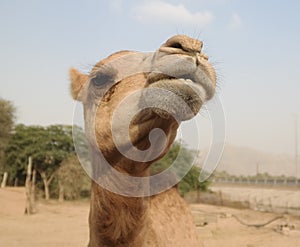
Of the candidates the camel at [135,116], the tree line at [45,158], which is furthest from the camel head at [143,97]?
the tree line at [45,158]

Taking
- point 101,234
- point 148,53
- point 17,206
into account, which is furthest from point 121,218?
point 17,206

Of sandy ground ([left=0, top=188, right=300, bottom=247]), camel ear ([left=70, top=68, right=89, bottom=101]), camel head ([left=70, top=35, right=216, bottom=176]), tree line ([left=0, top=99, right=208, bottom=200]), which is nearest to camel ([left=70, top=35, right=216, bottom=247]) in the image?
camel head ([left=70, top=35, right=216, bottom=176])

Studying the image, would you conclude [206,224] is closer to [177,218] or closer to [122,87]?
[177,218]

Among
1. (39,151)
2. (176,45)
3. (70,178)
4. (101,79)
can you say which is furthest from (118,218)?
(39,151)

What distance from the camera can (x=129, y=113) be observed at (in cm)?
276

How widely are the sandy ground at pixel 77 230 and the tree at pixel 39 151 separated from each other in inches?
388

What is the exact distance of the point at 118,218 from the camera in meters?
2.94

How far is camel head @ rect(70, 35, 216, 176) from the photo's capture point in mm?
2365

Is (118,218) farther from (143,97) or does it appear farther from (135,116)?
(143,97)

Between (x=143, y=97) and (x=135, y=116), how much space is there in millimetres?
180

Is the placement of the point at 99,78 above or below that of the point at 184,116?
above

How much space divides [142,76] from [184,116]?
492 mm

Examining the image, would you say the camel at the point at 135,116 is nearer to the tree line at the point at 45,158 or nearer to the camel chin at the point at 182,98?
the camel chin at the point at 182,98

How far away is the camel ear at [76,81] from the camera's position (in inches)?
151
